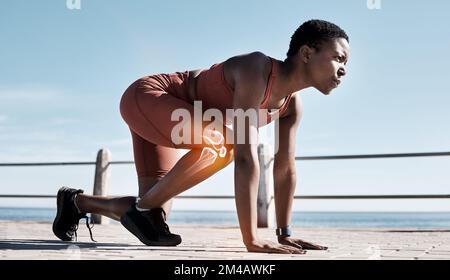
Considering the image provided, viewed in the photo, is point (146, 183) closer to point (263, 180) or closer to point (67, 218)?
point (67, 218)

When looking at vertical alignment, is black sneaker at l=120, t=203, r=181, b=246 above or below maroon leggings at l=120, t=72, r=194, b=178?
below

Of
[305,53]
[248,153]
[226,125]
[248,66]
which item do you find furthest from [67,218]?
[305,53]

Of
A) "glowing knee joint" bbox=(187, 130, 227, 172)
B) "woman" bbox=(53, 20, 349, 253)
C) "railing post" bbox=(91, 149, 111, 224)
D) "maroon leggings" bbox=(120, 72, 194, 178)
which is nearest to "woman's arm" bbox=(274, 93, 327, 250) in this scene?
"woman" bbox=(53, 20, 349, 253)

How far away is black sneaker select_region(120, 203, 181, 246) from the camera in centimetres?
296

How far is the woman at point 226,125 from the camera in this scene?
273 cm

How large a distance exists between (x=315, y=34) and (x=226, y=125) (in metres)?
0.68

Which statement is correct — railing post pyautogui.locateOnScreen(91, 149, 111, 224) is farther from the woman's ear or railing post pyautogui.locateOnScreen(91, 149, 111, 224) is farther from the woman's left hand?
the woman's ear
